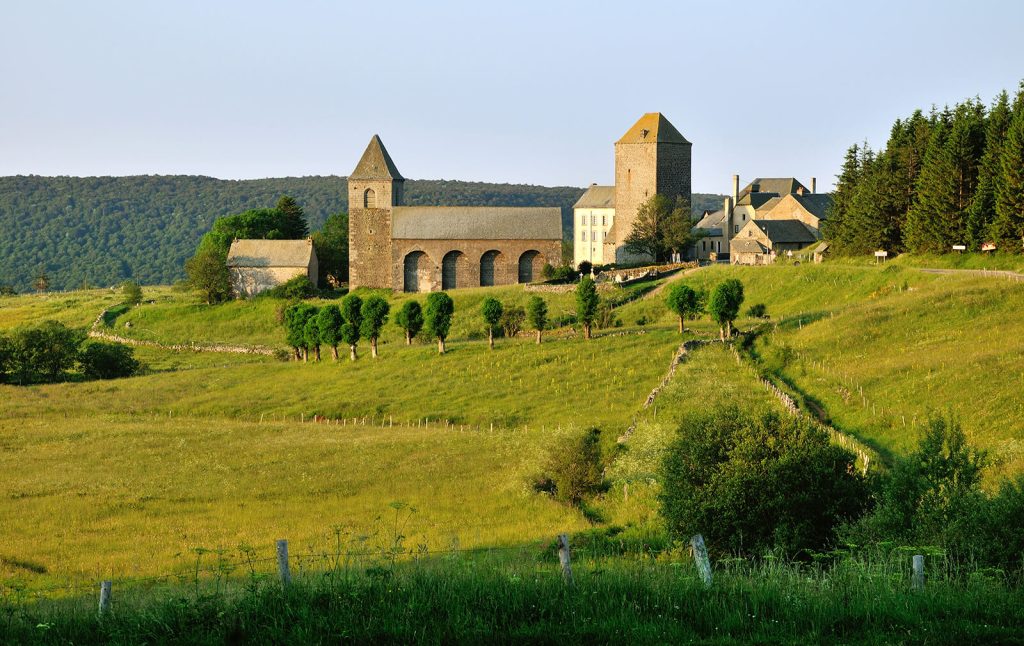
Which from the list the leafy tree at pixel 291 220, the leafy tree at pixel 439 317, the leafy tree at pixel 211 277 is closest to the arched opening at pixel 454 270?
the leafy tree at pixel 211 277

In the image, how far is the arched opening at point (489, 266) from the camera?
3420 inches

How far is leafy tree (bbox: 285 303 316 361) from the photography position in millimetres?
62269

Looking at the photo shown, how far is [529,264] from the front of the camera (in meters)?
86.8

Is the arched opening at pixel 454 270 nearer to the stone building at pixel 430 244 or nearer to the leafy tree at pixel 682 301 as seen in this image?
the stone building at pixel 430 244

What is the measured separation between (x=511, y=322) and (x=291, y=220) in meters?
46.8

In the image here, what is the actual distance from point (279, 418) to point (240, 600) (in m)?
34.3

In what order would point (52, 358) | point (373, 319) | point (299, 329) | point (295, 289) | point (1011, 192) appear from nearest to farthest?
point (1011, 192) → point (373, 319) → point (52, 358) → point (299, 329) → point (295, 289)

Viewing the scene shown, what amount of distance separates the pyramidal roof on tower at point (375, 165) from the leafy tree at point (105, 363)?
97.9ft

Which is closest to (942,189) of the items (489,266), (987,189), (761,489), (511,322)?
(987,189)

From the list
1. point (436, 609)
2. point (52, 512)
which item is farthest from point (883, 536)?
point (52, 512)

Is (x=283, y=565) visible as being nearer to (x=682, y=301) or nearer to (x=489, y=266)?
(x=682, y=301)

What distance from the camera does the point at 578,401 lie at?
4331cm

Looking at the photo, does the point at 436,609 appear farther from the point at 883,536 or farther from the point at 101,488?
the point at 101,488

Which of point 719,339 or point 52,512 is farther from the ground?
point 719,339
